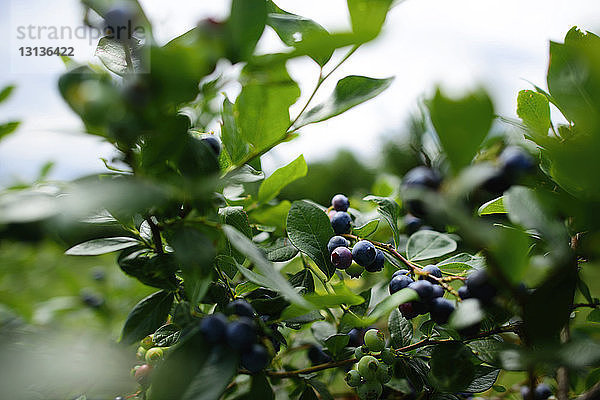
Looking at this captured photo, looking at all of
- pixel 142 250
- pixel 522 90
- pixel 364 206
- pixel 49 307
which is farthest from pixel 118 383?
pixel 49 307

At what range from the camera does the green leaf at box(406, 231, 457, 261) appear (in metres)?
0.50

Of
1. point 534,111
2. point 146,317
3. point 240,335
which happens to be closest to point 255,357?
point 240,335

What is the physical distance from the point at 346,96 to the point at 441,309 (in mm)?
196

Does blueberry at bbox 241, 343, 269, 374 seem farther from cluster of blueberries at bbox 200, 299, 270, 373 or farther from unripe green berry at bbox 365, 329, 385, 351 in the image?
unripe green berry at bbox 365, 329, 385, 351

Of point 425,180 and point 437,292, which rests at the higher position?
point 425,180

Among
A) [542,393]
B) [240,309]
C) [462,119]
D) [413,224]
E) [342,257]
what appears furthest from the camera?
[413,224]

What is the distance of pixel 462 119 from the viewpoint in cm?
22

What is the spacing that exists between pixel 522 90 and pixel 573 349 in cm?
26

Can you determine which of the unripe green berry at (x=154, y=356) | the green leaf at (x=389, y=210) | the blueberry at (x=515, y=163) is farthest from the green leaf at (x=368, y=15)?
the unripe green berry at (x=154, y=356)

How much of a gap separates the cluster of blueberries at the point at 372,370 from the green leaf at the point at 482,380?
8 cm

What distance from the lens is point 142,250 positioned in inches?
16.1

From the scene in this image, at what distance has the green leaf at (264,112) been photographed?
0.34 m

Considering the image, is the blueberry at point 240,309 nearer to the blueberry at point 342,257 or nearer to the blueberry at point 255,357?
the blueberry at point 255,357

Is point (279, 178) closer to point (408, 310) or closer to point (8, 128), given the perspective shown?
point (408, 310)
